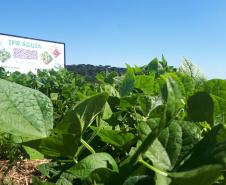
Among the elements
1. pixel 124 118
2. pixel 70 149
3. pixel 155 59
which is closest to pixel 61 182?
pixel 70 149

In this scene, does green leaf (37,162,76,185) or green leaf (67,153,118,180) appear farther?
green leaf (37,162,76,185)

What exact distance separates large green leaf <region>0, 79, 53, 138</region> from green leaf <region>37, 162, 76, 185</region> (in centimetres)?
11

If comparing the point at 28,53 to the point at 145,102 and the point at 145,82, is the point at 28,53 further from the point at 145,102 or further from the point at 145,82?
the point at 145,102

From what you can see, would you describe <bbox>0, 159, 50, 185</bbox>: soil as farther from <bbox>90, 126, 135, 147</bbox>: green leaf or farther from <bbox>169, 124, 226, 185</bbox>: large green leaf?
<bbox>169, 124, 226, 185</bbox>: large green leaf

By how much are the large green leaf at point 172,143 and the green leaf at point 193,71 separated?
0.25 meters

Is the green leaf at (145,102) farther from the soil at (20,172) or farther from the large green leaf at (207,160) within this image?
the soil at (20,172)

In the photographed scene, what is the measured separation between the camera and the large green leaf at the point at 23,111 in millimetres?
339

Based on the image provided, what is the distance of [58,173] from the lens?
1.47ft

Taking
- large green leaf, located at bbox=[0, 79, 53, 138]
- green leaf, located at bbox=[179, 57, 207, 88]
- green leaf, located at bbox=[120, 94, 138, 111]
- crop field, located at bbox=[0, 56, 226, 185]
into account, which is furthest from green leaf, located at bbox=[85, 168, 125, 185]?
green leaf, located at bbox=[179, 57, 207, 88]

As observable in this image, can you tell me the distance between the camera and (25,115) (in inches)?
14.1

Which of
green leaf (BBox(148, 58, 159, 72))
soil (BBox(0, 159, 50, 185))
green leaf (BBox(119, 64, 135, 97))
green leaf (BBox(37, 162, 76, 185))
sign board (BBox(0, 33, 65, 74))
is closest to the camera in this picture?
green leaf (BBox(37, 162, 76, 185))

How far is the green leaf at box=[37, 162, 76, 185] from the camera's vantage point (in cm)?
44

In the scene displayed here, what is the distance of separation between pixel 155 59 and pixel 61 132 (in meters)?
0.92

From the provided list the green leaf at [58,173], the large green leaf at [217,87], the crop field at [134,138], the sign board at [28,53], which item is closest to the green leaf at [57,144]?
the crop field at [134,138]
